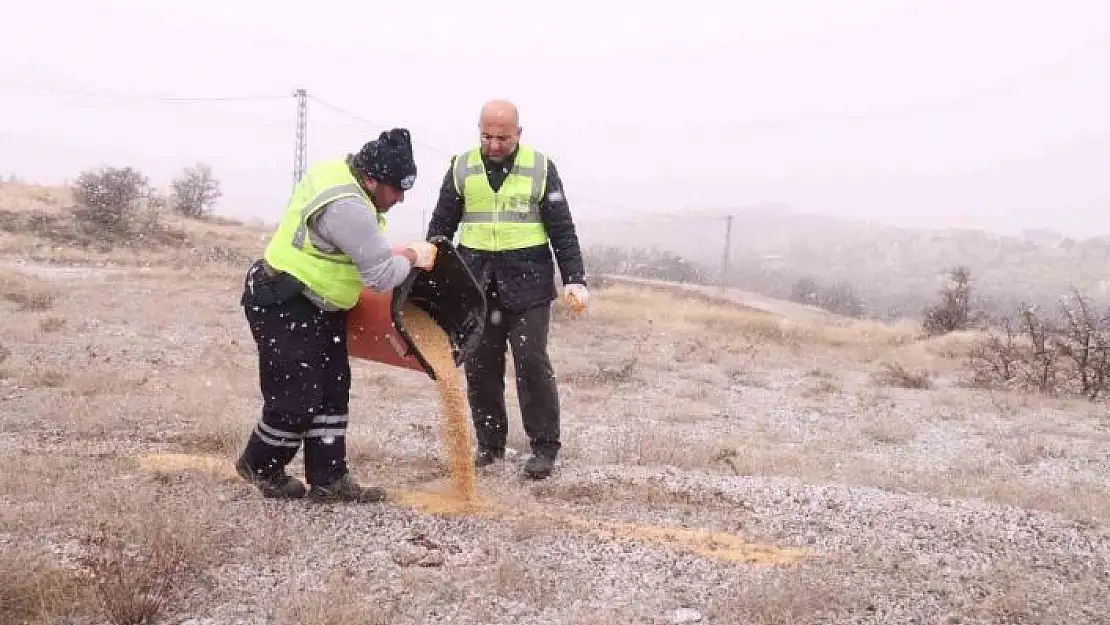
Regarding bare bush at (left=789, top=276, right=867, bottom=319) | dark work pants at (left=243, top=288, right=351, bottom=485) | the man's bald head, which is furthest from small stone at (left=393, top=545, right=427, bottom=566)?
bare bush at (left=789, top=276, right=867, bottom=319)

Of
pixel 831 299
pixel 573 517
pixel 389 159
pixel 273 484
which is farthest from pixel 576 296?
pixel 831 299

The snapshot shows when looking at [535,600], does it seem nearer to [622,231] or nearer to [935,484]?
[935,484]

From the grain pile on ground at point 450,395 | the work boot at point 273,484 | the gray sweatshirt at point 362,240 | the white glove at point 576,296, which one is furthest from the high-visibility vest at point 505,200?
the work boot at point 273,484

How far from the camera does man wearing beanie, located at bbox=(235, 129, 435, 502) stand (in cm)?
358

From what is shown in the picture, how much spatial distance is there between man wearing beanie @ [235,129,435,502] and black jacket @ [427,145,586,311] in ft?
2.78

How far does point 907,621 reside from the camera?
2.94 meters

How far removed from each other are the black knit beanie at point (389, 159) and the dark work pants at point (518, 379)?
115 cm

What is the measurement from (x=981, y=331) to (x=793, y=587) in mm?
14572

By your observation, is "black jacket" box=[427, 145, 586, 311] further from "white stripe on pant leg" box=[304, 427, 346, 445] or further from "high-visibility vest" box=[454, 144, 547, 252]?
"white stripe on pant leg" box=[304, 427, 346, 445]

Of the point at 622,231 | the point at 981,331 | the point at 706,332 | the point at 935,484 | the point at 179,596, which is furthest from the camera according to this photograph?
the point at 622,231

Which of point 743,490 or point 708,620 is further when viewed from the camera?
point 743,490

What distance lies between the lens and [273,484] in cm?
402

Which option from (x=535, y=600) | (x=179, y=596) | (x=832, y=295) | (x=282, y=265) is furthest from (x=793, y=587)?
(x=832, y=295)

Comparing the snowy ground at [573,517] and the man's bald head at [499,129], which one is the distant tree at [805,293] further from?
the man's bald head at [499,129]
